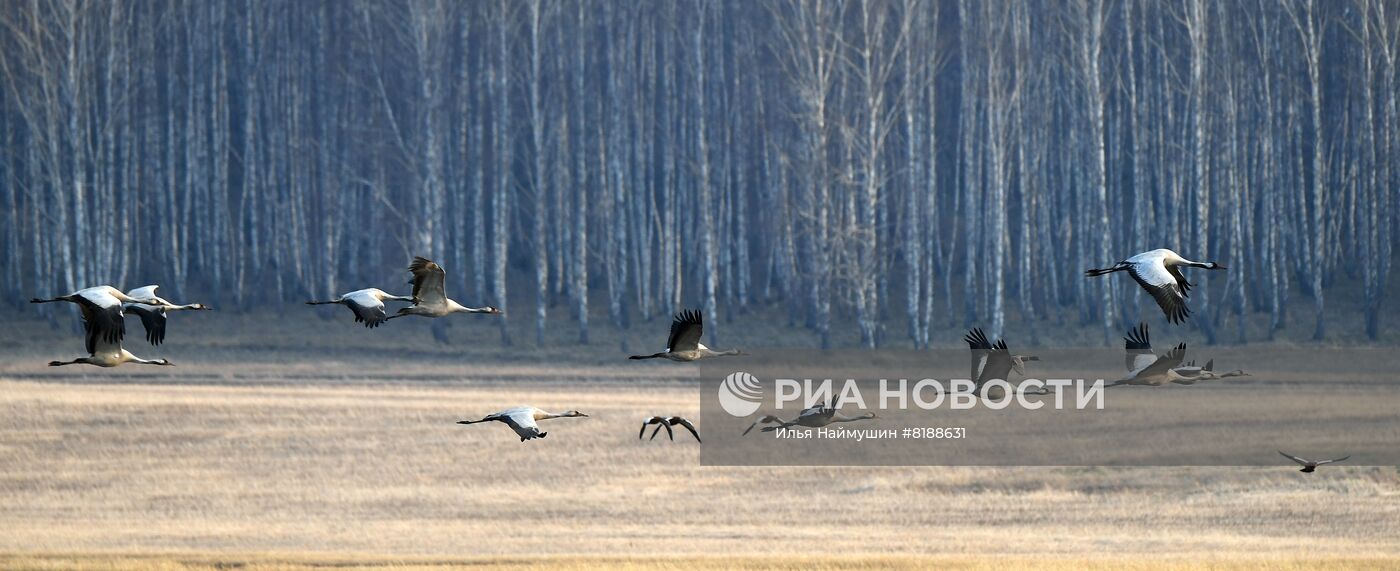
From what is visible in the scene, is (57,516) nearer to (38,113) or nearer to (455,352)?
(455,352)

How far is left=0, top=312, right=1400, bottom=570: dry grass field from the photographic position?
1820cm

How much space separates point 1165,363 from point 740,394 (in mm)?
16685

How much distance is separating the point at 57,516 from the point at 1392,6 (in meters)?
27.0

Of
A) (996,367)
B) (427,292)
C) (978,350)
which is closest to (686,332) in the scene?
(427,292)

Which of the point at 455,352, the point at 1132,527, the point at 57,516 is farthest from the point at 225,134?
the point at 1132,527

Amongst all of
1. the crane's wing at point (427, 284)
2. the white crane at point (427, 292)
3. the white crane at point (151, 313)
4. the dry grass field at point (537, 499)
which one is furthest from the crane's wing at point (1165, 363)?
the dry grass field at point (537, 499)

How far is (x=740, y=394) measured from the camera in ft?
80.7

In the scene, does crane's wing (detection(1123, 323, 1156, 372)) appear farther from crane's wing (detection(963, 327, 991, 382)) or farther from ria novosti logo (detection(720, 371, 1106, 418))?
ria novosti logo (detection(720, 371, 1106, 418))

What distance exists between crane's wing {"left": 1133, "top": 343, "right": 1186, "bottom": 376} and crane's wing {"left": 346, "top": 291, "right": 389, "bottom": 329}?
3.63 m

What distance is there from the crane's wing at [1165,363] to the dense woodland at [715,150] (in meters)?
23.5

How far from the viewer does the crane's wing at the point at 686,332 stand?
8164 millimetres

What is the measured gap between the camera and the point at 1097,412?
25.8 metres

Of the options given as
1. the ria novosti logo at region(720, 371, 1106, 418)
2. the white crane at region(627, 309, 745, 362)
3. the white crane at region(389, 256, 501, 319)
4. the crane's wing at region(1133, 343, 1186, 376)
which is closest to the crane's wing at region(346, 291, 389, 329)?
the white crane at region(389, 256, 501, 319)

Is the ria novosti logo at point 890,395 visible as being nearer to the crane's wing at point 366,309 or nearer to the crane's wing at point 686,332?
the crane's wing at point 686,332
